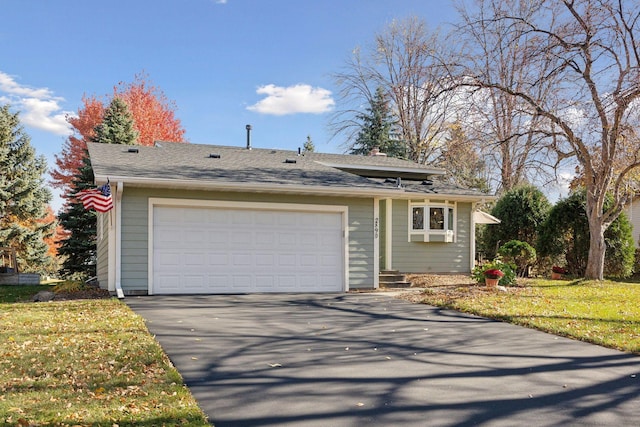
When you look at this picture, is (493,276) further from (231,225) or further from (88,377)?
(88,377)

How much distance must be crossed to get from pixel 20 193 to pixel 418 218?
1641 centimetres

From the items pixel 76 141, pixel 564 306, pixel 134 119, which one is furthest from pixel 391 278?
pixel 76 141

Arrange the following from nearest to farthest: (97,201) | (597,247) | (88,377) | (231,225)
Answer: (88,377)
(97,201)
(231,225)
(597,247)

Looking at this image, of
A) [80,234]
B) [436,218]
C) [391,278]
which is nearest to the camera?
[391,278]

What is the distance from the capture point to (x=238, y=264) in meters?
12.3

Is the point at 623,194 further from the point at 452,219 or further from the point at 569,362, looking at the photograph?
the point at 569,362

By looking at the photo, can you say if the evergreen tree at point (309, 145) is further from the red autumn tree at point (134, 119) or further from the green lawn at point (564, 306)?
the green lawn at point (564, 306)

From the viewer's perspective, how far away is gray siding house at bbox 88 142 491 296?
11.4 metres

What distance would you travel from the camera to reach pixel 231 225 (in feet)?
40.2

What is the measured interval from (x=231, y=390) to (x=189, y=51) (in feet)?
69.3

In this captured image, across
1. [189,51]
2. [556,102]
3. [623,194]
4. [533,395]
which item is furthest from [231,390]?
[189,51]

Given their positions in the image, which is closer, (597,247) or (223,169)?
(223,169)

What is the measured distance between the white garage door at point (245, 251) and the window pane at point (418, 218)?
16.4 feet

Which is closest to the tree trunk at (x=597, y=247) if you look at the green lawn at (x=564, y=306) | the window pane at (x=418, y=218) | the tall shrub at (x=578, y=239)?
the green lawn at (x=564, y=306)
